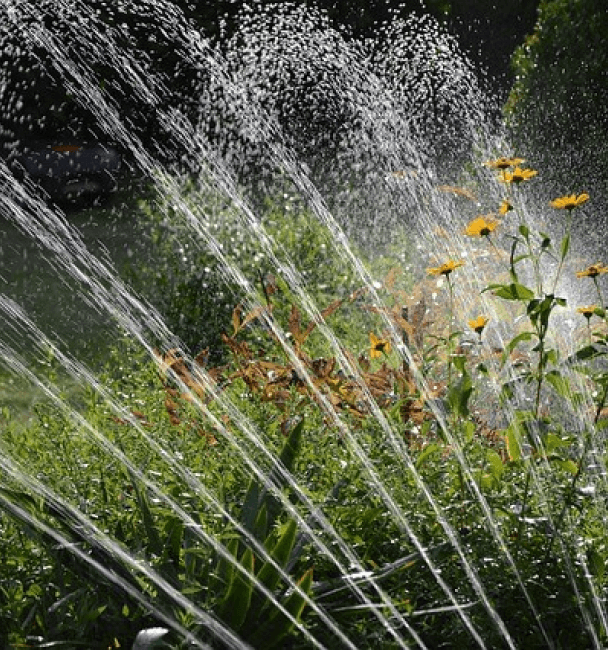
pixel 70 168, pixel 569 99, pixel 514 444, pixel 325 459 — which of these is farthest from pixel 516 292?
pixel 70 168

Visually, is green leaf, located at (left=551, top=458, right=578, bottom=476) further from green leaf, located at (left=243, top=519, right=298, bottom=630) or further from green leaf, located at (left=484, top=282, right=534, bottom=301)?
green leaf, located at (left=243, top=519, right=298, bottom=630)

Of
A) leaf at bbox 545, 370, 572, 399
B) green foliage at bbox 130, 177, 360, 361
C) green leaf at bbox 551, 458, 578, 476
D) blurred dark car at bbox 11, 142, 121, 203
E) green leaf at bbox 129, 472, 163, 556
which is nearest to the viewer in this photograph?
green leaf at bbox 129, 472, 163, 556

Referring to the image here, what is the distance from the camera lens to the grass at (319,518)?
2.21 metres

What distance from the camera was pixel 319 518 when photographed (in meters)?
2.40

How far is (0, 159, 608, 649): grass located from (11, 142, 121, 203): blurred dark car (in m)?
7.21

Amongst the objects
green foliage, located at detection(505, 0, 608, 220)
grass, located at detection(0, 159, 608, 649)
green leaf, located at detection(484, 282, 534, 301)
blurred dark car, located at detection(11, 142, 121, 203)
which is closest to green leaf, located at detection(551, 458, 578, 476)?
grass, located at detection(0, 159, 608, 649)

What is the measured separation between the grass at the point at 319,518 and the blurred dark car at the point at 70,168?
7.21 meters

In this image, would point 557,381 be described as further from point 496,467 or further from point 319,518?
point 319,518

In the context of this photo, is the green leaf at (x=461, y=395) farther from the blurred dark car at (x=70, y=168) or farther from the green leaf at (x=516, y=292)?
the blurred dark car at (x=70, y=168)

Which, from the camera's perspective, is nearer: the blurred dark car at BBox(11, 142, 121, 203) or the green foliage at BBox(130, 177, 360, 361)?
the green foliage at BBox(130, 177, 360, 361)

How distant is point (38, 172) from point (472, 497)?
28.1 ft

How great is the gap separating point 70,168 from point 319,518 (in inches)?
326

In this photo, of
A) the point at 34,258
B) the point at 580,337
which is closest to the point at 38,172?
the point at 34,258

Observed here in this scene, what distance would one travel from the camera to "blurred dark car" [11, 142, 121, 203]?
1023cm
